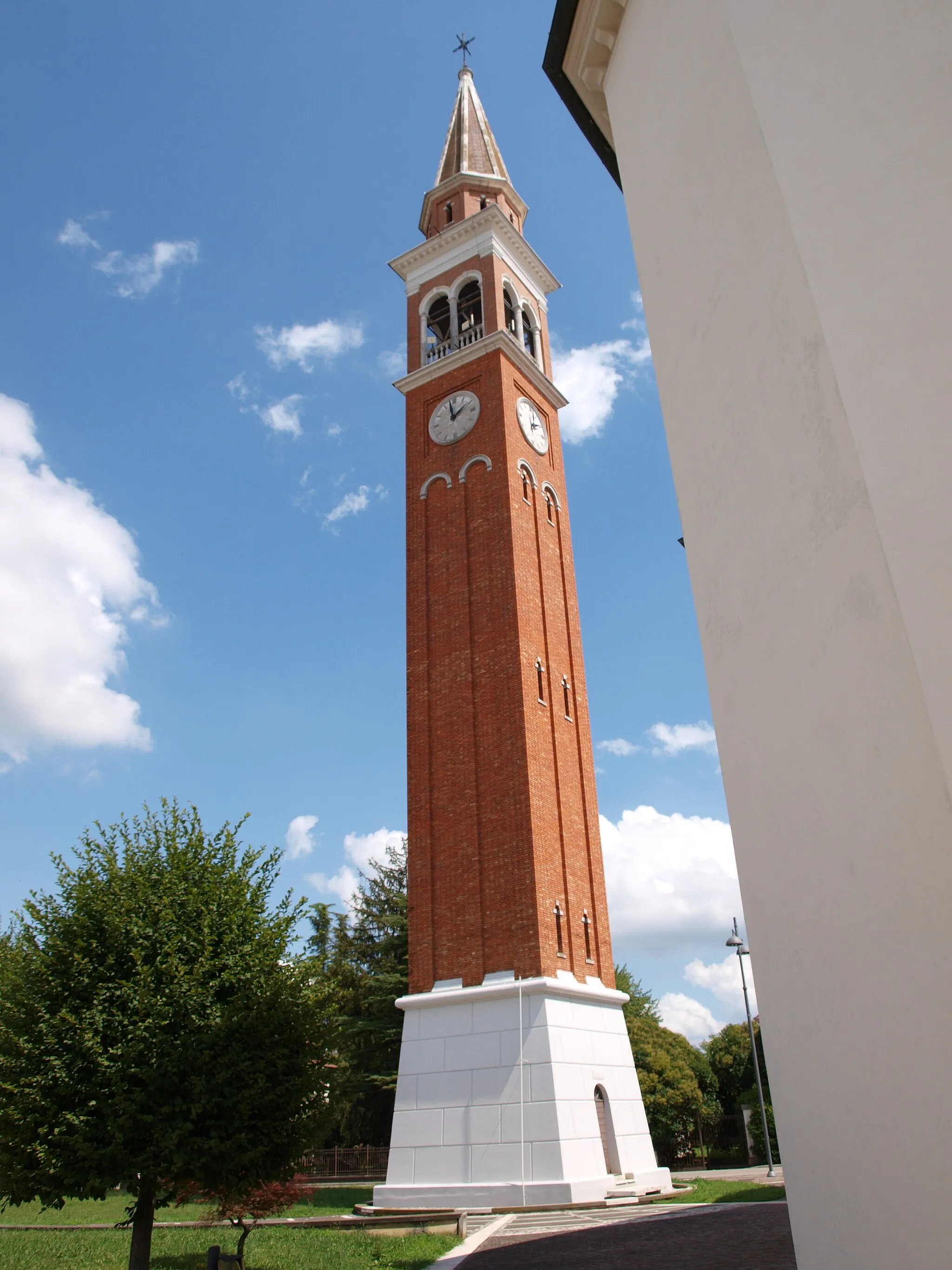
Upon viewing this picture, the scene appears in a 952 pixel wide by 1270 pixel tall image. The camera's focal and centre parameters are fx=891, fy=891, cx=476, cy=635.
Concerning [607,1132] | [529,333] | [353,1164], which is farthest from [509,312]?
[353,1164]

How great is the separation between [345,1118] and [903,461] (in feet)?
116

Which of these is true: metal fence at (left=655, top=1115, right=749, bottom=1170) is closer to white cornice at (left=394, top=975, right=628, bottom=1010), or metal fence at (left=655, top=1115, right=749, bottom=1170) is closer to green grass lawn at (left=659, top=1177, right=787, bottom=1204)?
green grass lawn at (left=659, top=1177, right=787, bottom=1204)

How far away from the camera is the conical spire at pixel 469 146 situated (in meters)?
33.7

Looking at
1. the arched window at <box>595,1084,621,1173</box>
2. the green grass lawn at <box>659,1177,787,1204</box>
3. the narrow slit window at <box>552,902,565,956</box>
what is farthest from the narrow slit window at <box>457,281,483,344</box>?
the green grass lawn at <box>659,1177,787,1204</box>

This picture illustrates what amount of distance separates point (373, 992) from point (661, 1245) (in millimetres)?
23105

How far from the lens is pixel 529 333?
30797 millimetres

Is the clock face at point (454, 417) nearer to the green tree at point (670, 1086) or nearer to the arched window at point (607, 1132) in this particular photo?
the arched window at point (607, 1132)

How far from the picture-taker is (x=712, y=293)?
6.89 metres

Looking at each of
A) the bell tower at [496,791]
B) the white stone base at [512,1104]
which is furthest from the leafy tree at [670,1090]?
the bell tower at [496,791]

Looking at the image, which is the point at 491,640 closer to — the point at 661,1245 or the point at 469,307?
the point at 469,307

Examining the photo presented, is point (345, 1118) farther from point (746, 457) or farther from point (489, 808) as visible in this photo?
point (746, 457)

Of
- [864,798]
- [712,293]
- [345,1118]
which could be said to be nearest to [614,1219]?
[864,798]

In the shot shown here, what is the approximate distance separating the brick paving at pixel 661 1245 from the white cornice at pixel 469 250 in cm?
2637

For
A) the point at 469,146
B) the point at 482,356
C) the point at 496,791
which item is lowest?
the point at 496,791
